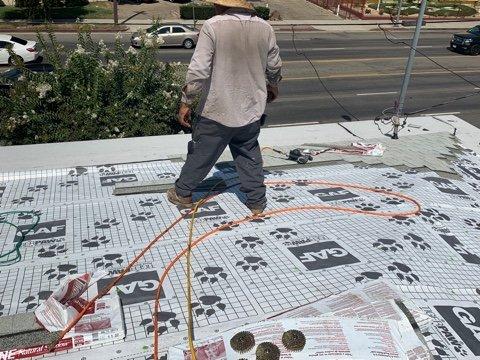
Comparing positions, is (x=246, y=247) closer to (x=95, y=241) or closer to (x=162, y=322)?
(x=162, y=322)

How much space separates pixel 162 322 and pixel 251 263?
890 mm

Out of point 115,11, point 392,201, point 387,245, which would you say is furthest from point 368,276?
point 115,11

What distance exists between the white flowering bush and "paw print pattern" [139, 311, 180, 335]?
5.27 m

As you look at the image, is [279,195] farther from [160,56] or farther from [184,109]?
[160,56]

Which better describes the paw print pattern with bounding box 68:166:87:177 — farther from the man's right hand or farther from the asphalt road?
the asphalt road

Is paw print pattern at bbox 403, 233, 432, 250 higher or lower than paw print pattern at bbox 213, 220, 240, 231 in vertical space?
higher

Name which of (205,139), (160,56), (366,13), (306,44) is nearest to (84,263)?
(205,139)

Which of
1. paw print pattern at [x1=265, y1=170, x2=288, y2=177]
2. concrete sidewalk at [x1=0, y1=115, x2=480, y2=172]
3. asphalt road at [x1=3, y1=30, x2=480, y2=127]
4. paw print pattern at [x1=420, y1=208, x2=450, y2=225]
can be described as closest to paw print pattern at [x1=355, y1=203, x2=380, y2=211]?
paw print pattern at [x1=420, y1=208, x2=450, y2=225]

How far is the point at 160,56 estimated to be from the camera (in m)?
21.1

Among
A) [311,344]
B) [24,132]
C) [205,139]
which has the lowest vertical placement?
[24,132]

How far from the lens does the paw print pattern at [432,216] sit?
427 cm

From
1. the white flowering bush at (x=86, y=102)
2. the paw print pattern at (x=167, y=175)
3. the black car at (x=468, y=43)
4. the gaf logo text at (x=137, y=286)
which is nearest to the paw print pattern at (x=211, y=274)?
the gaf logo text at (x=137, y=286)

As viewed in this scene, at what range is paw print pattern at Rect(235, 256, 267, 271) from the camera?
11.3 ft

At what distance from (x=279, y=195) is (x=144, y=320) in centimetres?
221
